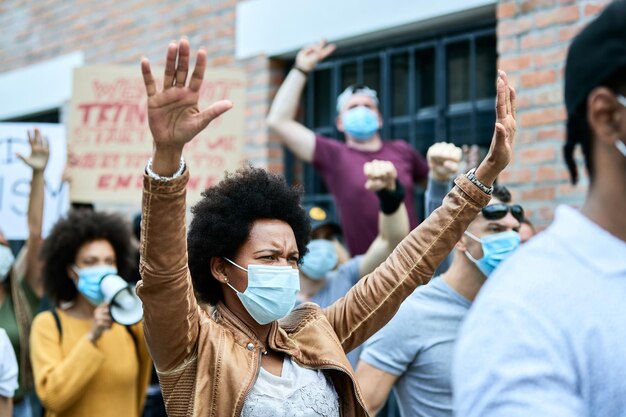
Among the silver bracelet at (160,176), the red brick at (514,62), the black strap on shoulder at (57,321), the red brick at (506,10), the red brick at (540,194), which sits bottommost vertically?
the black strap on shoulder at (57,321)

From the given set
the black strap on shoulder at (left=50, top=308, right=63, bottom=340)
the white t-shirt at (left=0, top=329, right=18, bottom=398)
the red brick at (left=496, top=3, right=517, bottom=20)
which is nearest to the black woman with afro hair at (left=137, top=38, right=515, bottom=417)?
the white t-shirt at (left=0, top=329, right=18, bottom=398)

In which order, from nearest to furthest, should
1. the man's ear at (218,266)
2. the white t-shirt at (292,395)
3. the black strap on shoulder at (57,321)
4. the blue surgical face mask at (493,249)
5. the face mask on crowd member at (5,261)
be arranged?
the white t-shirt at (292,395)
the man's ear at (218,266)
the blue surgical face mask at (493,249)
the black strap on shoulder at (57,321)
the face mask on crowd member at (5,261)

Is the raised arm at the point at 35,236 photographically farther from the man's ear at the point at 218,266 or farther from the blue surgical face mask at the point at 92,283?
the man's ear at the point at 218,266

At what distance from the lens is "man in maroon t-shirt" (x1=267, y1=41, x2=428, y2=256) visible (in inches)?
185

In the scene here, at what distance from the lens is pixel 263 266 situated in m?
2.51

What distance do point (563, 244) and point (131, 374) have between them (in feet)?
10.3

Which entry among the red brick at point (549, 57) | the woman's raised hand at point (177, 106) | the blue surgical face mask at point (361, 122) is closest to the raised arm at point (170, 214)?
the woman's raised hand at point (177, 106)

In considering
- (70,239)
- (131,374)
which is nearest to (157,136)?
(131,374)

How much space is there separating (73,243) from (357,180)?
1464 millimetres

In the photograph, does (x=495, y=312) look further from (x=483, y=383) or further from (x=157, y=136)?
(x=157, y=136)

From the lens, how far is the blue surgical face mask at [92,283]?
13.7 ft

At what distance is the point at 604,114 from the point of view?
49.5 inches

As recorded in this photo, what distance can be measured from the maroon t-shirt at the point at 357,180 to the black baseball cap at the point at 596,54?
3.36 meters

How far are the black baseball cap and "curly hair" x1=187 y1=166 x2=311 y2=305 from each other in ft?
4.60
